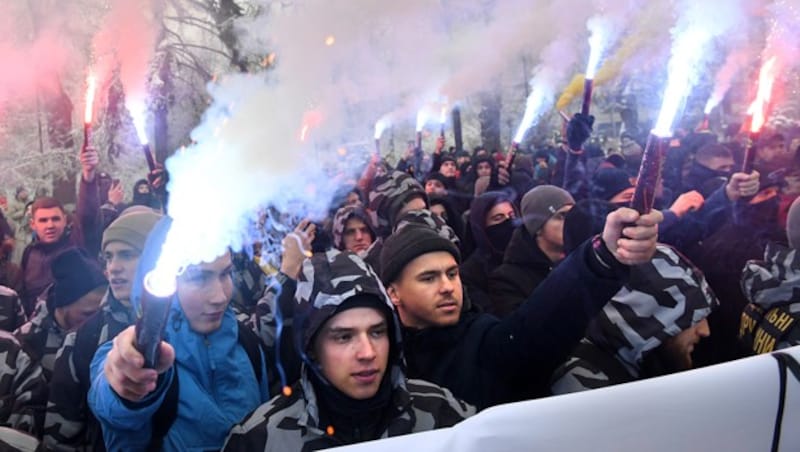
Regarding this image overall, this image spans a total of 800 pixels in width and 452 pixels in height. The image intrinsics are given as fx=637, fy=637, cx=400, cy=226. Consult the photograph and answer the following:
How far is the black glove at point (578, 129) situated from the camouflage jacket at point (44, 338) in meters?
2.51

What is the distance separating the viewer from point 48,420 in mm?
2238

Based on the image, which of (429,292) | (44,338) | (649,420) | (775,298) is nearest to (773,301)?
(775,298)

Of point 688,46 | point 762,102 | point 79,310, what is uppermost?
point 688,46

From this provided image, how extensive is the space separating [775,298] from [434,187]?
9.25 ft

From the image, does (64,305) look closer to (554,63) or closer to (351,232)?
Answer: (351,232)

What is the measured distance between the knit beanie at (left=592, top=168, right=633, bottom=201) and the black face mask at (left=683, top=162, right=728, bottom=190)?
1199 millimetres

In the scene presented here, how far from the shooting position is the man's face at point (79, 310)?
285 centimetres

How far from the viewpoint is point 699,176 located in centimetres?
447

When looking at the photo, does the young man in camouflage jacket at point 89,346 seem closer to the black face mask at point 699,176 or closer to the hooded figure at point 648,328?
the hooded figure at point 648,328

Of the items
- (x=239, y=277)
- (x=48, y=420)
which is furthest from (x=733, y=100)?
(x=48, y=420)

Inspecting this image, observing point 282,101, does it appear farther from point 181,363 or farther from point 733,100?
point 733,100

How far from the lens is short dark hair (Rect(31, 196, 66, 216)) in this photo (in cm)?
394

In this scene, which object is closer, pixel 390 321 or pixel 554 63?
pixel 390 321

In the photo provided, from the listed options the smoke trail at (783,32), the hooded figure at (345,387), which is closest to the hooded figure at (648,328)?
the hooded figure at (345,387)
